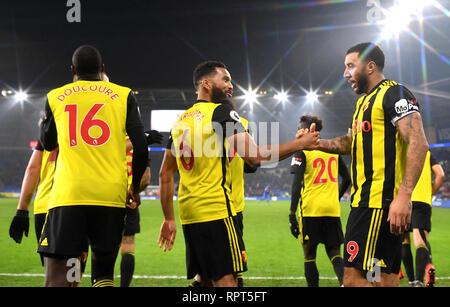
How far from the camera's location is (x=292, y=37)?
2923cm

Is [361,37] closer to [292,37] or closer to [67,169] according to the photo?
[292,37]

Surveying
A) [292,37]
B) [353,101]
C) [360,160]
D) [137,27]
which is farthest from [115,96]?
[353,101]

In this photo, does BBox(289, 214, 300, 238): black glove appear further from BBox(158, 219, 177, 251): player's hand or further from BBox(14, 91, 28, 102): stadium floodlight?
BBox(14, 91, 28, 102): stadium floodlight

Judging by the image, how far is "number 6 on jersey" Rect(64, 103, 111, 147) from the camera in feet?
9.01

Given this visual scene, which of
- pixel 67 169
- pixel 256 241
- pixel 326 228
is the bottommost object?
pixel 256 241

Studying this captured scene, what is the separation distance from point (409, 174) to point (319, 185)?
283 centimetres

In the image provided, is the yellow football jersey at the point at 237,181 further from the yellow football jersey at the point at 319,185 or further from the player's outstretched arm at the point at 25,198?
the player's outstretched arm at the point at 25,198

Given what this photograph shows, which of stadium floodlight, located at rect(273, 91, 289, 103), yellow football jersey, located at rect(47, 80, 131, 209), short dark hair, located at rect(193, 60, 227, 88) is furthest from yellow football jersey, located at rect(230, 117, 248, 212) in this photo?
stadium floodlight, located at rect(273, 91, 289, 103)

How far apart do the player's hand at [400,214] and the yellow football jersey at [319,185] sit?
2706 millimetres

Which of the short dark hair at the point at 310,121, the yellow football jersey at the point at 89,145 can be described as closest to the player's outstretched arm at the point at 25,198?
the yellow football jersey at the point at 89,145

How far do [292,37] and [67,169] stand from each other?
28398 mm

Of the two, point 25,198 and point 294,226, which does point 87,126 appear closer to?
point 25,198

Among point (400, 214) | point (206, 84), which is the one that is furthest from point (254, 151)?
point (400, 214)

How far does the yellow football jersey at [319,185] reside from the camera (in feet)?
18.1
